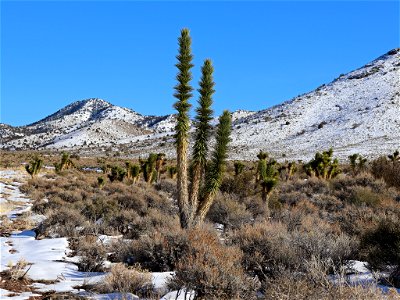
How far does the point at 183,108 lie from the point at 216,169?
188 cm

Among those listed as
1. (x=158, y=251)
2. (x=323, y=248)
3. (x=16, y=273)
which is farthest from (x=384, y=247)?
(x=16, y=273)

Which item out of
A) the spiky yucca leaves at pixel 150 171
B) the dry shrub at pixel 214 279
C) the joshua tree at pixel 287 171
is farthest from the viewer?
the joshua tree at pixel 287 171

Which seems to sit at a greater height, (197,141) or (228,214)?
(197,141)

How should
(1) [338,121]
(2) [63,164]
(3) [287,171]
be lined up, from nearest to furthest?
(3) [287,171]
(2) [63,164]
(1) [338,121]

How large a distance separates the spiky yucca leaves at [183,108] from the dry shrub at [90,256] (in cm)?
277

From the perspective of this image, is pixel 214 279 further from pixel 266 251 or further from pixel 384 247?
pixel 384 247

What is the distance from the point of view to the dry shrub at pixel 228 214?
13.9 m

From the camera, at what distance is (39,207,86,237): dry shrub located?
38.7 feet

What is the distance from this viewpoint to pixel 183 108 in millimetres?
11617

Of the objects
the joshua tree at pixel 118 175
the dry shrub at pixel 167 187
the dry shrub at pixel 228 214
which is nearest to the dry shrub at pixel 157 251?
the dry shrub at pixel 228 214

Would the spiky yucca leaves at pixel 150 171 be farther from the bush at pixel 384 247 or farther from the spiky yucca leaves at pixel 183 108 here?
the bush at pixel 384 247

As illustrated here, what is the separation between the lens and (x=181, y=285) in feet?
20.8

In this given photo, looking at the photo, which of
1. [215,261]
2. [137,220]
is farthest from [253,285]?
[137,220]

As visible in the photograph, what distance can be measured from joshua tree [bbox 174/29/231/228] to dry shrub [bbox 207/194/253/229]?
2.40m
